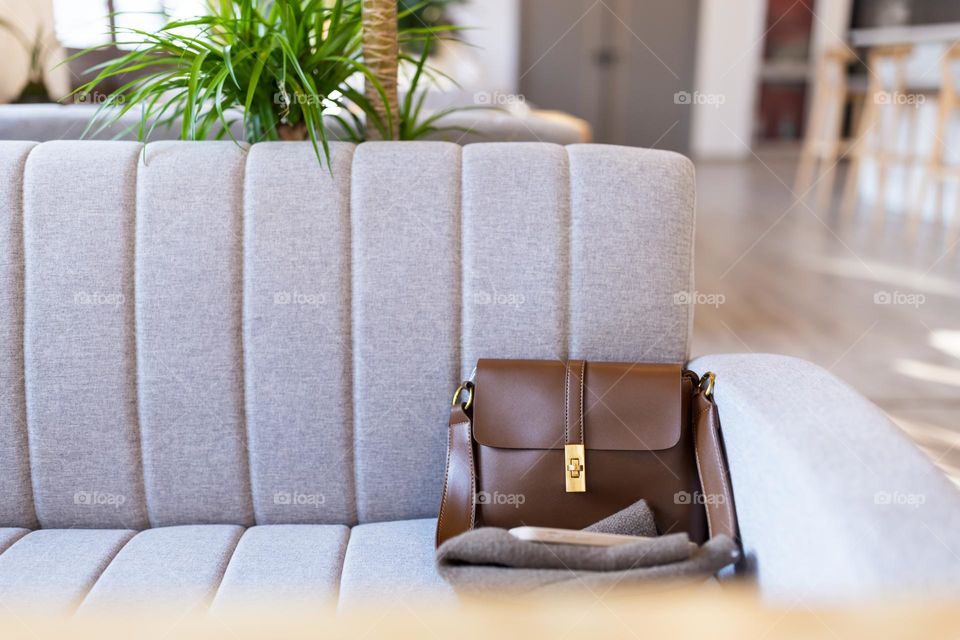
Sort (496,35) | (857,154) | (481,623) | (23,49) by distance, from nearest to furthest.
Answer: (481,623)
(23,49)
(857,154)
(496,35)

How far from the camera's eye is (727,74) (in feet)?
26.8

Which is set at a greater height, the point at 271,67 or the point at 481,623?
the point at 271,67

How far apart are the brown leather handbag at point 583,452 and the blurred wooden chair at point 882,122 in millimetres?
4409

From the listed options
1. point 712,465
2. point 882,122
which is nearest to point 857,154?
point 882,122

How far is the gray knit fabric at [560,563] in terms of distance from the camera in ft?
3.11

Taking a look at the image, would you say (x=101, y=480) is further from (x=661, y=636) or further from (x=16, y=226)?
(x=661, y=636)

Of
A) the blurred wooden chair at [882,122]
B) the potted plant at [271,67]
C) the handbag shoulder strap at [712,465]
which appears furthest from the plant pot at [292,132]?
the blurred wooden chair at [882,122]

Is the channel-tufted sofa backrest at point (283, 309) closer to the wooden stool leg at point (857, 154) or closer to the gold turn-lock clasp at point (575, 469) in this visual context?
the gold turn-lock clasp at point (575, 469)

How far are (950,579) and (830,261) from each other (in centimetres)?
373

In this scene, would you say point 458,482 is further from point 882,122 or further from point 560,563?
point 882,122

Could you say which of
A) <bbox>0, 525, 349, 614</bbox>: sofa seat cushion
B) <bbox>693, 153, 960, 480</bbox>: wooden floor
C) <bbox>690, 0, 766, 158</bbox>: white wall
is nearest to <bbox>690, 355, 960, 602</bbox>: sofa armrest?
<bbox>0, 525, 349, 614</bbox>: sofa seat cushion

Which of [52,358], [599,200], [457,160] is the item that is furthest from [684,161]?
[52,358]

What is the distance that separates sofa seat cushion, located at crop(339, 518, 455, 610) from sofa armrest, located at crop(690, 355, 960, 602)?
0.42 m

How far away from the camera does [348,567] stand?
115cm
